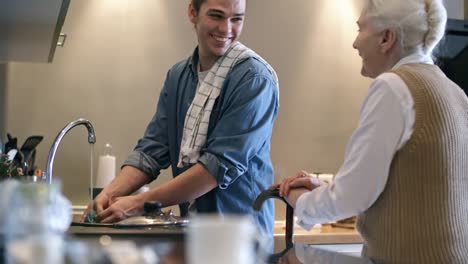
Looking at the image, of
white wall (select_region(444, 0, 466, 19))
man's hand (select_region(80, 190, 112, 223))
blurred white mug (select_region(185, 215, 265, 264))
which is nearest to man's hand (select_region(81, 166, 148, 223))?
man's hand (select_region(80, 190, 112, 223))

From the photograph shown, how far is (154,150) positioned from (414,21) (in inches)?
32.9

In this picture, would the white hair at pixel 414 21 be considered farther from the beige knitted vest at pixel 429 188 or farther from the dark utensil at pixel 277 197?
the dark utensil at pixel 277 197

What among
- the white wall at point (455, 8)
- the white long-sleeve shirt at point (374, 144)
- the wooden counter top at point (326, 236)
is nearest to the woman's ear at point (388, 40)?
the white long-sleeve shirt at point (374, 144)

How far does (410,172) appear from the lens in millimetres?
1017

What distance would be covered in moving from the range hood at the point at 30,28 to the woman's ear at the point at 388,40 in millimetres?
881

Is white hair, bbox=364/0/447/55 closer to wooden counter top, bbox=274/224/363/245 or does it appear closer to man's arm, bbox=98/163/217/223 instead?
man's arm, bbox=98/163/217/223

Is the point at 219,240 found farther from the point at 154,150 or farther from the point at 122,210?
the point at 154,150

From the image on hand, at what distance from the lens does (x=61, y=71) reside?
8.35ft

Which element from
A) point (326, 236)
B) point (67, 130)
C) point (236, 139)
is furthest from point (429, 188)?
point (326, 236)

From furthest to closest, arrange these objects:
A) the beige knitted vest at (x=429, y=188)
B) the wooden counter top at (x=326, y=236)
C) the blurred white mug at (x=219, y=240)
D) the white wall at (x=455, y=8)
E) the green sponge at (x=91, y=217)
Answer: the white wall at (x=455, y=8)
the wooden counter top at (x=326, y=236)
the green sponge at (x=91, y=217)
the beige knitted vest at (x=429, y=188)
the blurred white mug at (x=219, y=240)

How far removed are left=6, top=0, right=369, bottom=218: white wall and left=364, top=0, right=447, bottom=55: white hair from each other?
1.61 metres

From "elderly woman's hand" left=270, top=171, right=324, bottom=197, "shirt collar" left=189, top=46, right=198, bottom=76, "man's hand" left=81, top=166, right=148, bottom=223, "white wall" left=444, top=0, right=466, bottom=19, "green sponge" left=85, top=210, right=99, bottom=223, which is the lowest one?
"green sponge" left=85, top=210, right=99, bottom=223

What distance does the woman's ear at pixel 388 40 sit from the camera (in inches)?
46.2

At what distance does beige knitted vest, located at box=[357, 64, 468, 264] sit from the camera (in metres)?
1.01
